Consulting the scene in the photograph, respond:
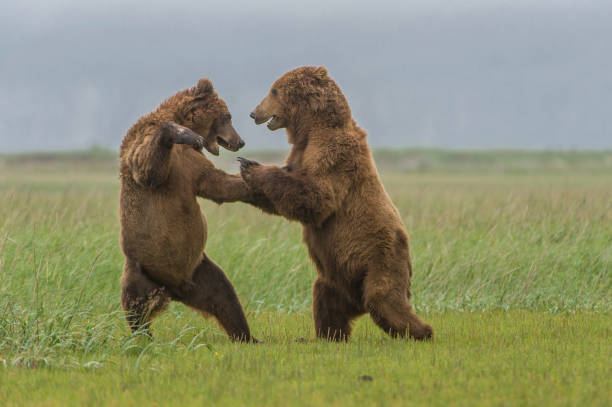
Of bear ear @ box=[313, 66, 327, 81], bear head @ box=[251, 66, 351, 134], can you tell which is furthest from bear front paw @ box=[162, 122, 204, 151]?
bear ear @ box=[313, 66, 327, 81]

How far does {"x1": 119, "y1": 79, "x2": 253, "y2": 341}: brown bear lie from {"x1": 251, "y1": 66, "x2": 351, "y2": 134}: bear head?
0.61 m

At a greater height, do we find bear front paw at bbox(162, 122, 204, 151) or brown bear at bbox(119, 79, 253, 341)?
bear front paw at bbox(162, 122, 204, 151)

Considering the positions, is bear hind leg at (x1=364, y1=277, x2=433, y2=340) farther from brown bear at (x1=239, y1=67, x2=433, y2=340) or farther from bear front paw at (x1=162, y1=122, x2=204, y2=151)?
bear front paw at (x1=162, y1=122, x2=204, y2=151)

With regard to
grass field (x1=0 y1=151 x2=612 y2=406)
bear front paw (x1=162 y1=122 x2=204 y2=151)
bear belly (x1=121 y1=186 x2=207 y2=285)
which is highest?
bear front paw (x1=162 y1=122 x2=204 y2=151)

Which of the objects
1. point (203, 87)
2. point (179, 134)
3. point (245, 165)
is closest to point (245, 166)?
point (245, 165)

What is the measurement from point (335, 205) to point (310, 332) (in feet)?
4.93

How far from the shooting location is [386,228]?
6.24 metres

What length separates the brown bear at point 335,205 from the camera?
6.00 metres

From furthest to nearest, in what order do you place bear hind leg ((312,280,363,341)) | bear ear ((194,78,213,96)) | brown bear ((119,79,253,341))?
bear ear ((194,78,213,96)), bear hind leg ((312,280,363,341)), brown bear ((119,79,253,341))

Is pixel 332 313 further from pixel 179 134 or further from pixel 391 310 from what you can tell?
pixel 179 134

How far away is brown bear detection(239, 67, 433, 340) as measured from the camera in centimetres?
600

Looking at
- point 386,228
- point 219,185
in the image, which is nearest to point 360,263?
point 386,228

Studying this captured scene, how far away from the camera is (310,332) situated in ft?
22.9

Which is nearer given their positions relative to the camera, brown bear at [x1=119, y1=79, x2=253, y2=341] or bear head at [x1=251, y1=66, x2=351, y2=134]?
brown bear at [x1=119, y1=79, x2=253, y2=341]
